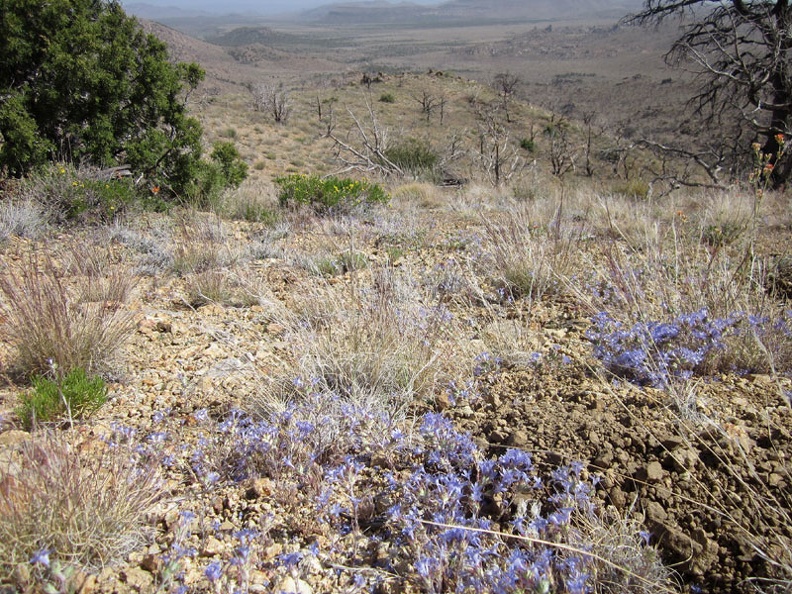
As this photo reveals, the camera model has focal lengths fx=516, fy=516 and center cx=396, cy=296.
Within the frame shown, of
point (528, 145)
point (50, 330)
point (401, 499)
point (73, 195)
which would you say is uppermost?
point (73, 195)

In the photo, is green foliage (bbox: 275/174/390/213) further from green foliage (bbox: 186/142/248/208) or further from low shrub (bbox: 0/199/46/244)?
low shrub (bbox: 0/199/46/244)

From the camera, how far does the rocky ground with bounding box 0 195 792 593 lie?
1.47 m

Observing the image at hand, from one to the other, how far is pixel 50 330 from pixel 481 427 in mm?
2027

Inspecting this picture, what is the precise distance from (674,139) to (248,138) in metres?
29.2

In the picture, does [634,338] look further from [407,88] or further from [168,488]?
[407,88]

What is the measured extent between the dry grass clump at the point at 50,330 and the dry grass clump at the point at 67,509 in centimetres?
92

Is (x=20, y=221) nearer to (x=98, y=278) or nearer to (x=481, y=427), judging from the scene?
(x=98, y=278)

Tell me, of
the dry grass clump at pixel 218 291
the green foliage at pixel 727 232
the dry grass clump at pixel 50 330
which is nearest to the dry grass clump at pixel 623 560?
the dry grass clump at pixel 50 330

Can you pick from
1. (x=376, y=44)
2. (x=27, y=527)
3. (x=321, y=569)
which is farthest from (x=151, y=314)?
(x=376, y=44)

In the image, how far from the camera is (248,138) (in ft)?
78.2

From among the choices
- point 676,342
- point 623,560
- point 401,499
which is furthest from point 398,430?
point 676,342

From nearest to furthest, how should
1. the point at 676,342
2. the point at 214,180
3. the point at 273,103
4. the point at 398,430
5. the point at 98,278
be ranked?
the point at 398,430, the point at 676,342, the point at 98,278, the point at 214,180, the point at 273,103

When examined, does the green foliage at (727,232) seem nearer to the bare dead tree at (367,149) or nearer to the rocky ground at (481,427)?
the rocky ground at (481,427)

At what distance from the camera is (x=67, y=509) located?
4.77ft
